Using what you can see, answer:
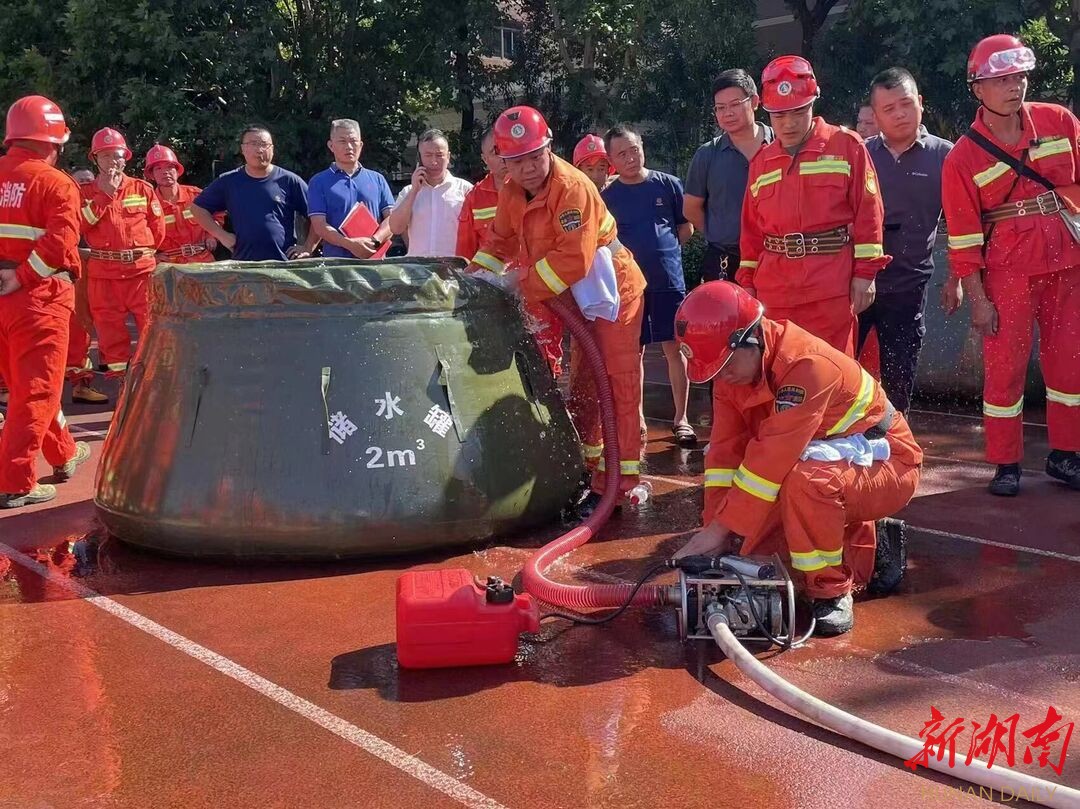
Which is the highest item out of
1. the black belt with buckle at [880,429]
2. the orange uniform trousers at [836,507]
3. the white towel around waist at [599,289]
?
the white towel around waist at [599,289]

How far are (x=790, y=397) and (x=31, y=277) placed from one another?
4.21 m

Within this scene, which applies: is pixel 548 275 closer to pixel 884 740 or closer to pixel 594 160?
pixel 594 160

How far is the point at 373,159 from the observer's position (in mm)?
19422

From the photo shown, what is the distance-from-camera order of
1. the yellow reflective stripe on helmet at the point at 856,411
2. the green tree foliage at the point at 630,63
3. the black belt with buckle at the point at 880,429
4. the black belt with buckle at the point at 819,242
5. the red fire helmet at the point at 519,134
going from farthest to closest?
the green tree foliage at the point at 630,63 → the black belt with buckle at the point at 819,242 → the red fire helmet at the point at 519,134 → the black belt with buckle at the point at 880,429 → the yellow reflective stripe on helmet at the point at 856,411

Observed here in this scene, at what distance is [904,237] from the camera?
634cm

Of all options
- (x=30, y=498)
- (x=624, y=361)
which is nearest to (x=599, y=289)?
(x=624, y=361)

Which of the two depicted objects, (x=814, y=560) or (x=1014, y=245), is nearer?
(x=814, y=560)

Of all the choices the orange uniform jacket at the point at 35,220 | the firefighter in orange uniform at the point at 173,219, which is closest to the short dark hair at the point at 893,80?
the orange uniform jacket at the point at 35,220

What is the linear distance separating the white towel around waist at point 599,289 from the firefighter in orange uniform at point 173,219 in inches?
241

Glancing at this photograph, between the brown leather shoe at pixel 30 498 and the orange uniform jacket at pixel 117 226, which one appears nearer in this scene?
the brown leather shoe at pixel 30 498

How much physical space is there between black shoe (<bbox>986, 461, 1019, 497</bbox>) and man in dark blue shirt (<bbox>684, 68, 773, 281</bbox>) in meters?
1.93

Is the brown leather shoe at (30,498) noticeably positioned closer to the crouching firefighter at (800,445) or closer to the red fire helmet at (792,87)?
the crouching firefighter at (800,445)

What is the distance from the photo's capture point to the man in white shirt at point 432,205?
786 centimetres

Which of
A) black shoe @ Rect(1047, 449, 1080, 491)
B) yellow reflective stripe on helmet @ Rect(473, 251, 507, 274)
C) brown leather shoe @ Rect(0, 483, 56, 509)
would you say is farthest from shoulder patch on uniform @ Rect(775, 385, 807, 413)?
brown leather shoe @ Rect(0, 483, 56, 509)
